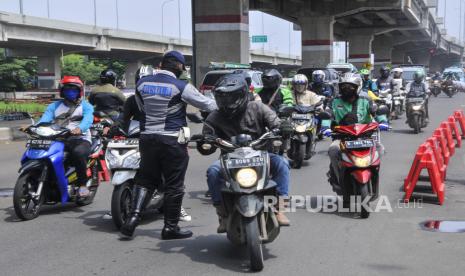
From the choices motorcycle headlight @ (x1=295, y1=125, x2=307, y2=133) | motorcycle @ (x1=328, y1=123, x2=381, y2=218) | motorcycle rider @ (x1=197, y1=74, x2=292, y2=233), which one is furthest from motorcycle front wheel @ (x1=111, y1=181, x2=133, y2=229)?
motorcycle headlight @ (x1=295, y1=125, x2=307, y2=133)

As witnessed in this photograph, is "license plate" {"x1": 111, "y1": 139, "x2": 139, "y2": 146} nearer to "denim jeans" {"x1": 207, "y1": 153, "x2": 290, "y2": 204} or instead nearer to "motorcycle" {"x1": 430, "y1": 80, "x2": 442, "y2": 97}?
"denim jeans" {"x1": 207, "y1": 153, "x2": 290, "y2": 204}

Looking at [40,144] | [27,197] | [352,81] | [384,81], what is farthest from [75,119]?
[384,81]

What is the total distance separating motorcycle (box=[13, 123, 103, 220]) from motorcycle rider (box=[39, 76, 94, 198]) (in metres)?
0.14

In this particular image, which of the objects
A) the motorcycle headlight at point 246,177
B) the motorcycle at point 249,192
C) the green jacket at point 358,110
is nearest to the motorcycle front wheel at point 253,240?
the motorcycle at point 249,192

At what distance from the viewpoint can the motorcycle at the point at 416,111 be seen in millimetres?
18234

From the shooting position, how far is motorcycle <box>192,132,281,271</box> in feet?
18.2

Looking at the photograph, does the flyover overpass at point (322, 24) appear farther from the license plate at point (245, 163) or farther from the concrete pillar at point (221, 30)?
the license plate at point (245, 163)

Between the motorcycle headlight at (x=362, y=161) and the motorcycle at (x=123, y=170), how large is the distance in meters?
2.38

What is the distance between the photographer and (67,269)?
5855 mm

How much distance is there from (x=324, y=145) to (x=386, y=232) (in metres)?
9.38

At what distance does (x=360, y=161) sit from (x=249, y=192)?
8.43ft

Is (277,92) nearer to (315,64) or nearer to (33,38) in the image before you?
(315,64)

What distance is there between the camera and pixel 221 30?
33938 mm

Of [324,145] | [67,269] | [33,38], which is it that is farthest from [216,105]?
[33,38]
